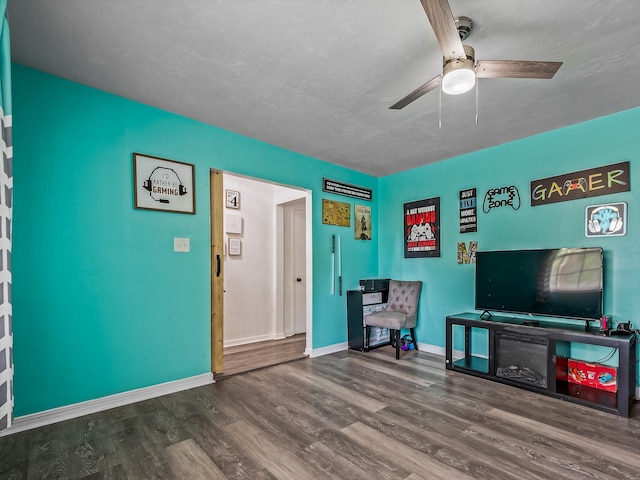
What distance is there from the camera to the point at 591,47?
2.09 m

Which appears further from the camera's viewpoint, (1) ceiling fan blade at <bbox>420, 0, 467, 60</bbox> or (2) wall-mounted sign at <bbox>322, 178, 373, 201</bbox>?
(2) wall-mounted sign at <bbox>322, 178, 373, 201</bbox>

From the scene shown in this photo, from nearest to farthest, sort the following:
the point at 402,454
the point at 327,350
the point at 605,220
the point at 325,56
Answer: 1. the point at 402,454
2. the point at 325,56
3. the point at 605,220
4. the point at 327,350

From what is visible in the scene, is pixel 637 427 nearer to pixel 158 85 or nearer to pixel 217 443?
pixel 217 443

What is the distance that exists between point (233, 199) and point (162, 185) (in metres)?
1.78

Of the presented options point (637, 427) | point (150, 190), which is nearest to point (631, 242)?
point (637, 427)

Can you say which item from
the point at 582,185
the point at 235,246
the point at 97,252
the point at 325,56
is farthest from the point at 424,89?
the point at 235,246

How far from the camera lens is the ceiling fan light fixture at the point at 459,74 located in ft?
5.75

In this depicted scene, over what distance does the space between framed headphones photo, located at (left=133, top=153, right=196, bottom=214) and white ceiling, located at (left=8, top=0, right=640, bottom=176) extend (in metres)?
0.52

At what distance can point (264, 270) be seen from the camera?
5.09 metres

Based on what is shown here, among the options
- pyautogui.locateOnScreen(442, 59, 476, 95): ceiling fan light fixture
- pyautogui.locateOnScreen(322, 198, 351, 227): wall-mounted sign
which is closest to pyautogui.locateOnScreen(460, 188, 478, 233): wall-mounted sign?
pyautogui.locateOnScreen(322, 198, 351, 227): wall-mounted sign

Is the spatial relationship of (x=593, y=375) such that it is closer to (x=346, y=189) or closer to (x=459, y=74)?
(x=459, y=74)

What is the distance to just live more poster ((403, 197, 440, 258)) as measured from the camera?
174 inches

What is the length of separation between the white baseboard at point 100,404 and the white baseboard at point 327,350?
132 centimetres

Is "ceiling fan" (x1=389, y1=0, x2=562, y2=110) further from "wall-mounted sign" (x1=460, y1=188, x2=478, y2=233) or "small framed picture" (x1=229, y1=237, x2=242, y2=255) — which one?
"small framed picture" (x1=229, y1=237, x2=242, y2=255)
